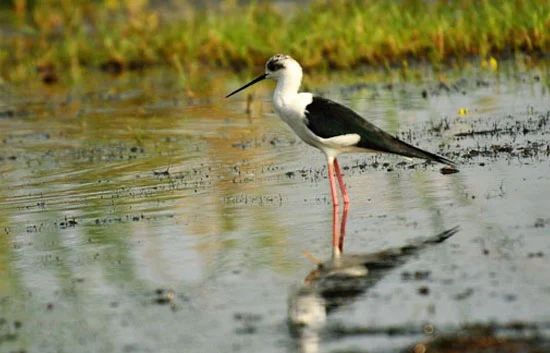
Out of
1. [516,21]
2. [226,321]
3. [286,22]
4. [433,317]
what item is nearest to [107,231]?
[226,321]

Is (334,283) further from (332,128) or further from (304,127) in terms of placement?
(304,127)

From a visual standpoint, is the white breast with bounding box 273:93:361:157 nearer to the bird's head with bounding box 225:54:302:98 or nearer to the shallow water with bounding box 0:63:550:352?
the bird's head with bounding box 225:54:302:98

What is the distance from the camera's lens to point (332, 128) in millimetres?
8812

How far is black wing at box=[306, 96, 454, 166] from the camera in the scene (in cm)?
864

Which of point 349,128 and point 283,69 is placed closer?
point 349,128

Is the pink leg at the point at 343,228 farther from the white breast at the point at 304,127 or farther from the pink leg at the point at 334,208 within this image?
the white breast at the point at 304,127

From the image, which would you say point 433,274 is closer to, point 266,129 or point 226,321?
point 226,321

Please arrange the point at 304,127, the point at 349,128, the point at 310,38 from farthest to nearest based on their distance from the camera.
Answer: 1. the point at 310,38
2. the point at 304,127
3. the point at 349,128

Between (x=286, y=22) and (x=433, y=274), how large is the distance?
37.4ft

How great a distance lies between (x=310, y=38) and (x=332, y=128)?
751cm

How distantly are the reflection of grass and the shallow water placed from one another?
665 mm

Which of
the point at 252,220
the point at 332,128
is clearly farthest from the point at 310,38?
the point at 252,220

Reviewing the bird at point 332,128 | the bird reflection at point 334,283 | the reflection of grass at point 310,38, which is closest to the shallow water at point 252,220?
the bird reflection at point 334,283

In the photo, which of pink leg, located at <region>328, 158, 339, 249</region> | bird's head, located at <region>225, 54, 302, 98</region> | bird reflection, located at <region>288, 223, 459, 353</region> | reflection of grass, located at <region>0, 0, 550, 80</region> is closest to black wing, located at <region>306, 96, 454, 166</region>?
pink leg, located at <region>328, 158, 339, 249</region>
